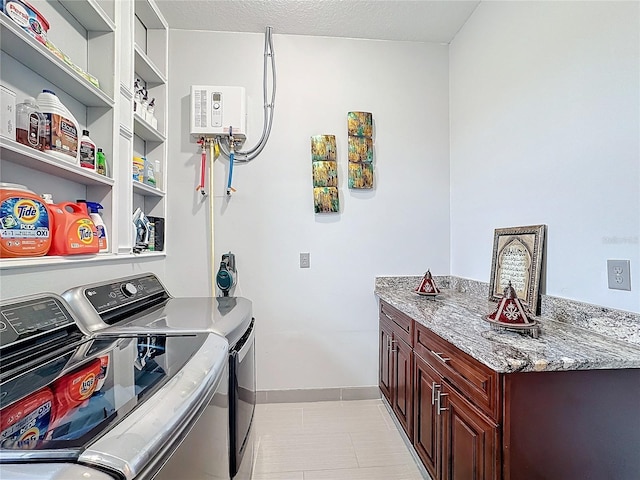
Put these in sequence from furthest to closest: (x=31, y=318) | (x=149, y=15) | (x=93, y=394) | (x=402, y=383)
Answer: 1. (x=149, y=15)
2. (x=402, y=383)
3. (x=31, y=318)
4. (x=93, y=394)

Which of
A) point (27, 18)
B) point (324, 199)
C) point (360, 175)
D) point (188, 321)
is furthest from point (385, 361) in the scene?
point (27, 18)

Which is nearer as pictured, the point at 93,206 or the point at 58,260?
the point at 58,260

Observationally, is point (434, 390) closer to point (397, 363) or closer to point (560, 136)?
point (397, 363)

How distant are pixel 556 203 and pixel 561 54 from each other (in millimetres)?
678

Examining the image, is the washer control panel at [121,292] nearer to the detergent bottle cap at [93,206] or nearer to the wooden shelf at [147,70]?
the detergent bottle cap at [93,206]

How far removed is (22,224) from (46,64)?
66cm

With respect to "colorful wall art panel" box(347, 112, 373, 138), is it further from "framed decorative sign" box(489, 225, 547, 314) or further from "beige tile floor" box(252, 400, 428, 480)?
"beige tile floor" box(252, 400, 428, 480)

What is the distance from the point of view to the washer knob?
150 cm

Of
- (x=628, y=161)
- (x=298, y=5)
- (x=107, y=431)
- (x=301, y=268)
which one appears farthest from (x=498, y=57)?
(x=107, y=431)

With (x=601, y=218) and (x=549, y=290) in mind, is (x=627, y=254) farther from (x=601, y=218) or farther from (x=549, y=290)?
(x=549, y=290)

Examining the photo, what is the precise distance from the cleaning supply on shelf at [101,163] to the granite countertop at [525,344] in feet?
5.65

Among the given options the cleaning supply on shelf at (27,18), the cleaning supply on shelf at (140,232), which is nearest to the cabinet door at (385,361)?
the cleaning supply on shelf at (140,232)

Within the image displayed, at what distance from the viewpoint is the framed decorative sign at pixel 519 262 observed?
153 cm

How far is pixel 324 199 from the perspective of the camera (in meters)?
2.34
